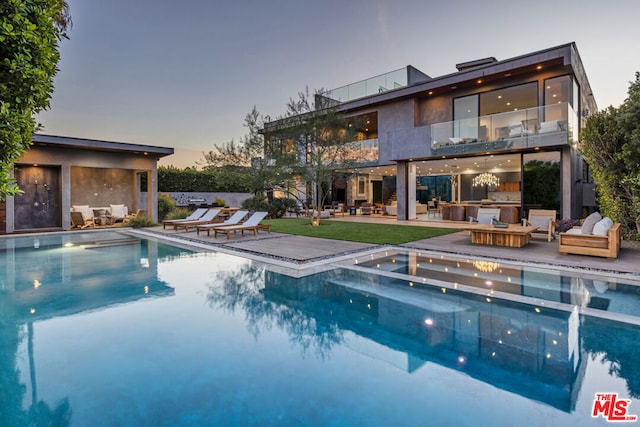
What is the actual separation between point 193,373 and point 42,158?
16.3 metres

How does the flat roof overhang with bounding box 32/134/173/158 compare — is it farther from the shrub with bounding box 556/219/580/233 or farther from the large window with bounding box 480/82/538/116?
the shrub with bounding box 556/219/580/233

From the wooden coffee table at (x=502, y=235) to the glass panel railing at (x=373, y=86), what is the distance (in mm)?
12201

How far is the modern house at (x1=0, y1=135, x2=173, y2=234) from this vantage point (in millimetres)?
14359

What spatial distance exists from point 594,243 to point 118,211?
19.2 metres

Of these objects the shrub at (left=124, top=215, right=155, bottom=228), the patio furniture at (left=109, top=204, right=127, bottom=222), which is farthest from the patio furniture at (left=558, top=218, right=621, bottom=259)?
the patio furniture at (left=109, top=204, right=127, bottom=222)

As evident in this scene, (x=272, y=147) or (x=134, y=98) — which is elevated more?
(x=134, y=98)

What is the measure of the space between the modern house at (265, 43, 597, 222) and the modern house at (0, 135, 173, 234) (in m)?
7.10

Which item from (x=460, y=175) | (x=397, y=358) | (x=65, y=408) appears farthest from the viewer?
(x=460, y=175)

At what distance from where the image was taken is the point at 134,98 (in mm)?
18578

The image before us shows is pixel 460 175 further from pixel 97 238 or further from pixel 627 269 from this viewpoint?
pixel 97 238

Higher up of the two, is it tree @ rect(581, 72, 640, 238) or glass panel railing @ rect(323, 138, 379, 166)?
glass panel railing @ rect(323, 138, 379, 166)

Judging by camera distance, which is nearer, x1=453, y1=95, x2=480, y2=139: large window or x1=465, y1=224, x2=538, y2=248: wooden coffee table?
x1=465, y1=224, x2=538, y2=248: wooden coffee table

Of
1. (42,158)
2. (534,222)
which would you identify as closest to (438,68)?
(534,222)

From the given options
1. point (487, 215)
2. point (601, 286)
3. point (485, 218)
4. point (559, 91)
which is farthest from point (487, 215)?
point (559, 91)
